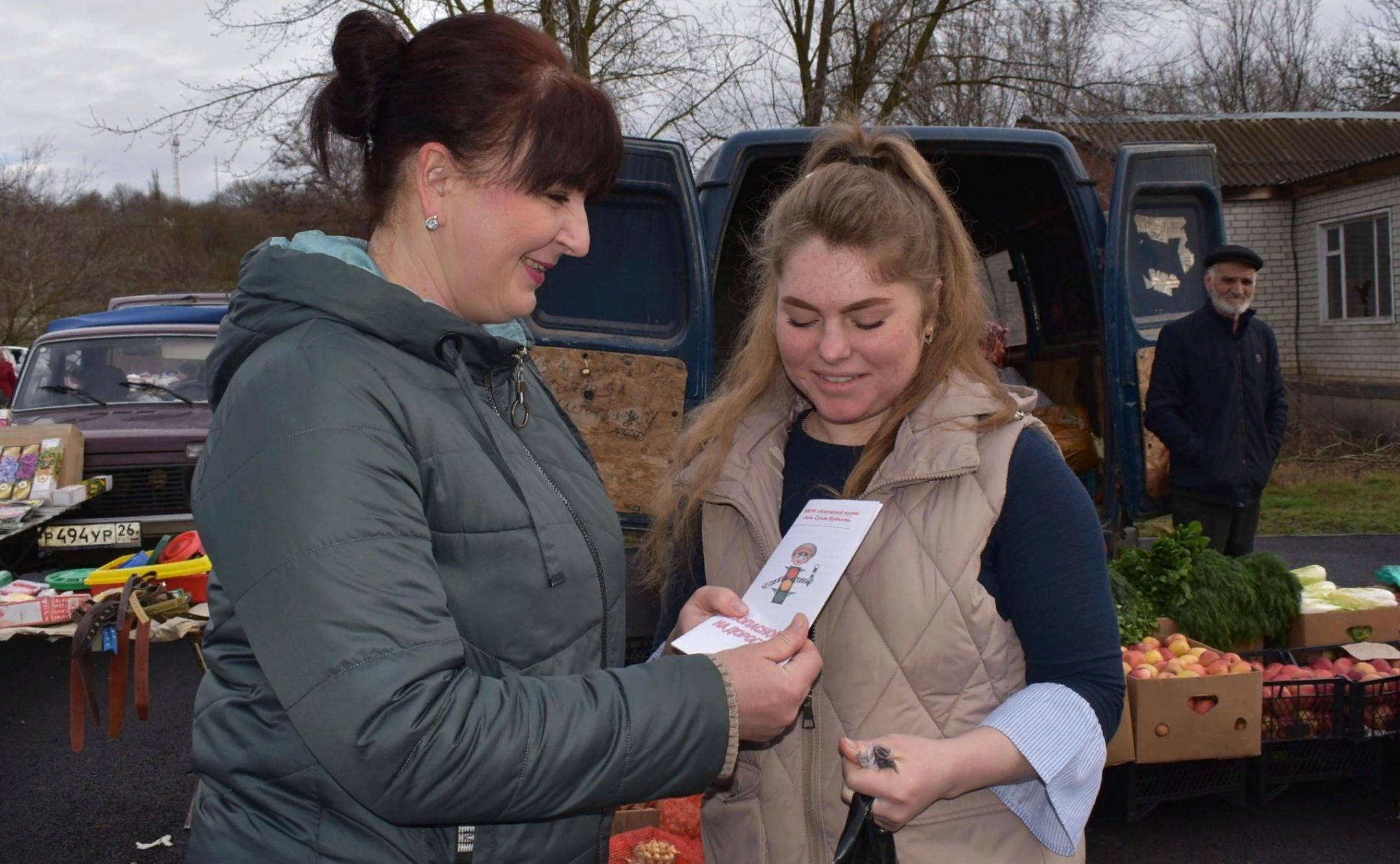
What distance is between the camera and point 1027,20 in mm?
18859

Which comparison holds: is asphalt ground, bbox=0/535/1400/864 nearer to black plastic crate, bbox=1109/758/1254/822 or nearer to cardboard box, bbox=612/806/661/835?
black plastic crate, bbox=1109/758/1254/822

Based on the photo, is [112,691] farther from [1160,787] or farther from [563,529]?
[1160,787]

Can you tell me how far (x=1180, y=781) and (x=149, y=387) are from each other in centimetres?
765

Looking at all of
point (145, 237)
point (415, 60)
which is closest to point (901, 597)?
point (415, 60)

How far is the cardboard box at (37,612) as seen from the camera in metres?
4.09

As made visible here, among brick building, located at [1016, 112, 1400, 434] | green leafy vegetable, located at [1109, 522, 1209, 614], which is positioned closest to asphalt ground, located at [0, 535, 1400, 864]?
green leafy vegetable, located at [1109, 522, 1209, 614]

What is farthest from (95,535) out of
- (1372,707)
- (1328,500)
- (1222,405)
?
(1328,500)

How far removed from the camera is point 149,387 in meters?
8.43

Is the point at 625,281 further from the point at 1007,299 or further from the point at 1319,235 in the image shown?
the point at 1319,235

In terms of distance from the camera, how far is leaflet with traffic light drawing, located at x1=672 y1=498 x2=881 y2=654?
62.7 inches

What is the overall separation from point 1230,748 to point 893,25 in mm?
15946

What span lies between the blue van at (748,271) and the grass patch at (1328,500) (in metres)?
4.62

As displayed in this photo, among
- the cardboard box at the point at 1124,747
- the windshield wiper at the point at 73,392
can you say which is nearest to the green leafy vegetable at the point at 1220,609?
the cardboard box at the point at 1124,747

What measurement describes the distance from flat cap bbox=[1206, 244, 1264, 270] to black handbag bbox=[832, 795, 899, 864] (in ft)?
15.4
